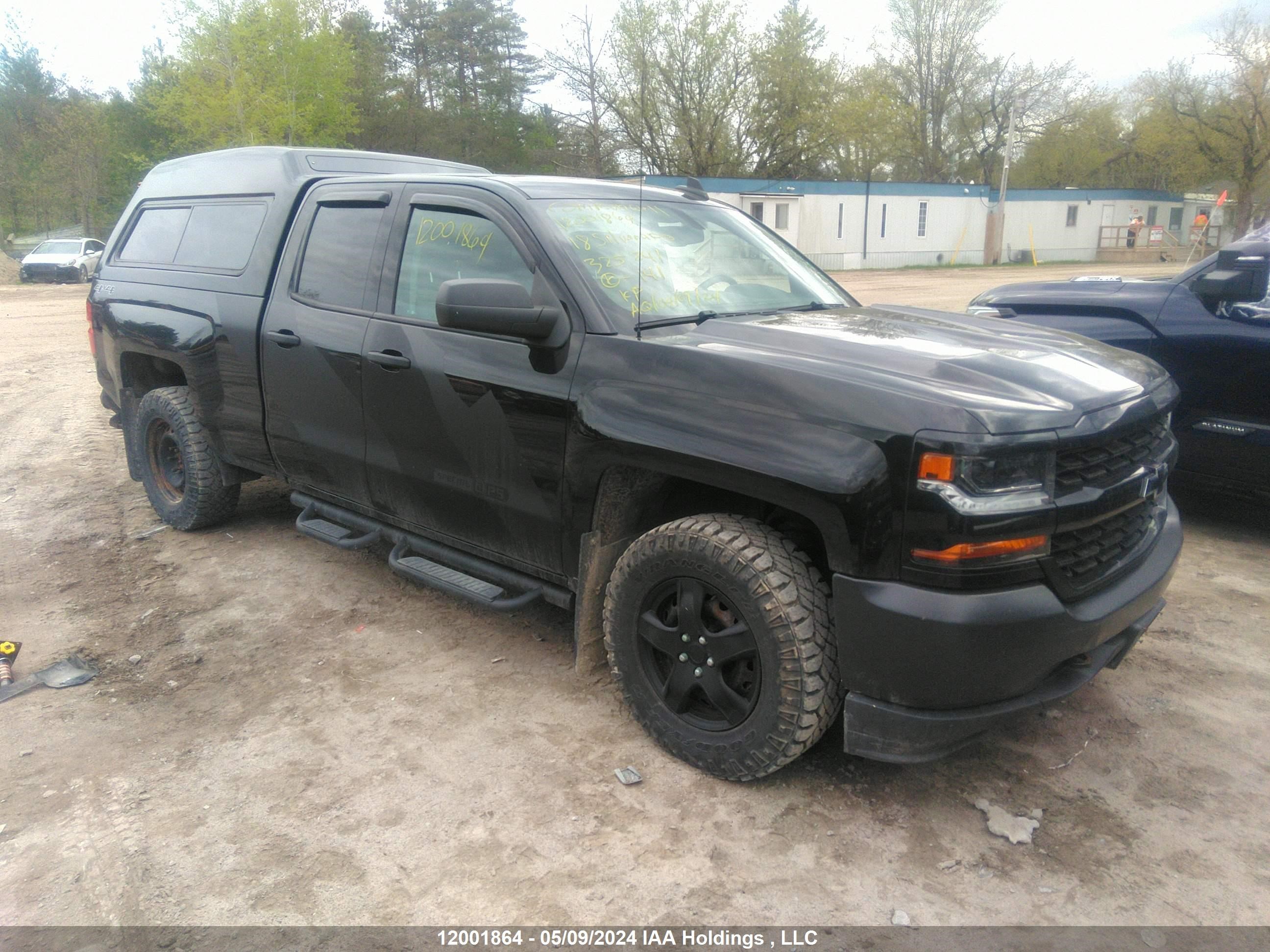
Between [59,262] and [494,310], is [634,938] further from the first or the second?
[59,262]

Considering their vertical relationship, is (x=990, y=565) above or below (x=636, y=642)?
above

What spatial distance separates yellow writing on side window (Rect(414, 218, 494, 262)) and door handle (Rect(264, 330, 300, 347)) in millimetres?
812

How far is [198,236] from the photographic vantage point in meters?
5.11

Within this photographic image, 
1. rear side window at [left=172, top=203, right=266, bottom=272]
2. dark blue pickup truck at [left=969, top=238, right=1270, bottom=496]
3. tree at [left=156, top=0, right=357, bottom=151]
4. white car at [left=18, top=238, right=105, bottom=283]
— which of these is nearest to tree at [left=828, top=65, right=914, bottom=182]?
tree at [left=156, top=0, right=357, bottom=151]

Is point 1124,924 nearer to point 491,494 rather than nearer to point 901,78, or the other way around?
point 491,494

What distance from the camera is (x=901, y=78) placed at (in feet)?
176

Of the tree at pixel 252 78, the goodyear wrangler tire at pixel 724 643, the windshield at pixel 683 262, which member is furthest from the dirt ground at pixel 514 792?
the tree at pixel 252 78

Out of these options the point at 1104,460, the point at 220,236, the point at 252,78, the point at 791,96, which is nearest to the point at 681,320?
the point at 1104,460

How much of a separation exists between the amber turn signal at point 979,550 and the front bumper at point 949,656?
0.09 metres

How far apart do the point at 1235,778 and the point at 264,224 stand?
15.1ft

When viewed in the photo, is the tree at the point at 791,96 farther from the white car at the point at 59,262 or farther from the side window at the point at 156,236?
the side window at the point at 156,236

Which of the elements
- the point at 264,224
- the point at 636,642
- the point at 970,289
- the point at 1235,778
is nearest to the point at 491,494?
the point at 636,642

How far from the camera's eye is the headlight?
8.10 ft

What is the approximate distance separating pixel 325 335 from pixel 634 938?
2784mm
